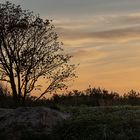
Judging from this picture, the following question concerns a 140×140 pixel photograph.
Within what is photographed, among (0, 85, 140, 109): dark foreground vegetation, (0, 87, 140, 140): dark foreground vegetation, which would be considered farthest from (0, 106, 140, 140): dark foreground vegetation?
(0, 85, 140, 109): dark foreground vegetation

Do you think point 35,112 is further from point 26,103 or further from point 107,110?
point 26,103

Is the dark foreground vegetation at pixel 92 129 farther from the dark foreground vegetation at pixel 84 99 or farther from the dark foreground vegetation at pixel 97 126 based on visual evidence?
the dark foreground vegetation at pixel 84 99

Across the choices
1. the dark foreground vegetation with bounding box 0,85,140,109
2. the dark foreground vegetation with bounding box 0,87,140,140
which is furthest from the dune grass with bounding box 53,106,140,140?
the dark foreground vegetation with bounding box 0,85,140,109

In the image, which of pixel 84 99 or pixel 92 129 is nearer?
pixel 92 129

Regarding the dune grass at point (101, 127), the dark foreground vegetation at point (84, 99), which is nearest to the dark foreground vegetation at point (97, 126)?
the dune grass at point (101, 127)

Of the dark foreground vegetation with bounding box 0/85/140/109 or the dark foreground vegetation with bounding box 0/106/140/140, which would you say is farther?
the dark foreground vegetation with bounding box 0/85/140/109

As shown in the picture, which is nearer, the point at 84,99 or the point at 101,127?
the point at 101,127

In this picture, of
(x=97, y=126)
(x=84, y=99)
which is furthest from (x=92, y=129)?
(x=84, y=99)

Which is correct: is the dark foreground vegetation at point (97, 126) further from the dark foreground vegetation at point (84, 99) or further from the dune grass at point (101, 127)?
the dark foreground vegetation at point (84, 99)

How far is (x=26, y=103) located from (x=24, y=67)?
1616 millimetres

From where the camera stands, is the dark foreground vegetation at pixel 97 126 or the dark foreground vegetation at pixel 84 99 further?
the dark foreground vegetation at pixel 84 99

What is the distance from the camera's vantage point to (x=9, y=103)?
69.5ft

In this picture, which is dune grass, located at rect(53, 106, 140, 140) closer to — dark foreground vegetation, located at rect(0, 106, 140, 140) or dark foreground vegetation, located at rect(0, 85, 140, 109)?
dark foreground vegetation, located at rect(0, 106, 140, 140)

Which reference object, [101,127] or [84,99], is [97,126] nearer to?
[101,127]
